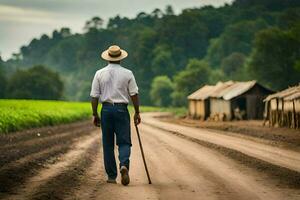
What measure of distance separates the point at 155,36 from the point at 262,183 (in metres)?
158

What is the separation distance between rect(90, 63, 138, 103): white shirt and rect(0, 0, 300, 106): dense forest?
206ft

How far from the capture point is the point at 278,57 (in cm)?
8350

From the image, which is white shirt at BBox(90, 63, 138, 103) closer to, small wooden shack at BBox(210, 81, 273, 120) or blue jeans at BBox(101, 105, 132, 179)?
blue jeans at BBox(101, 105, 132, 179)

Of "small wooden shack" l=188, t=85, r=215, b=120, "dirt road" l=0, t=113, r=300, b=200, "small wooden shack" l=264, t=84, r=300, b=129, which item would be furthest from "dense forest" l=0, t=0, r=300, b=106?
"dirt road" l=0, t=113, r=300, b=200

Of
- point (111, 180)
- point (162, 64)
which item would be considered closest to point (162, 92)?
point (162, 64)

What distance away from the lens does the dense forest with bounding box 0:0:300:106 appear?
84375mm

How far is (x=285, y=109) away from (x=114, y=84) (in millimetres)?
25268

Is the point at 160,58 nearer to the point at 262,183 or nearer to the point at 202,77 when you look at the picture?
the point at 202,77

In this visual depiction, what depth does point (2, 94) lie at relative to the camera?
108 m

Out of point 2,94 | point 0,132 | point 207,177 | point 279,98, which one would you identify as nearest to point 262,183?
point 207,177

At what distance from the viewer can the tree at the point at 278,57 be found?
82.5m

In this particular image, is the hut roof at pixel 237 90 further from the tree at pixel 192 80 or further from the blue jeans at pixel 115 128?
the tree at pixel 192 80

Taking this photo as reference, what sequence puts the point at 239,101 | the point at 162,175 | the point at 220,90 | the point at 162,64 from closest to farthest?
the point at 162,175 < the point at 239,101 < the point at 220,90 < the point at 162,64

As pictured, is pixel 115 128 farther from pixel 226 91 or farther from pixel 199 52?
pixel 199 52
